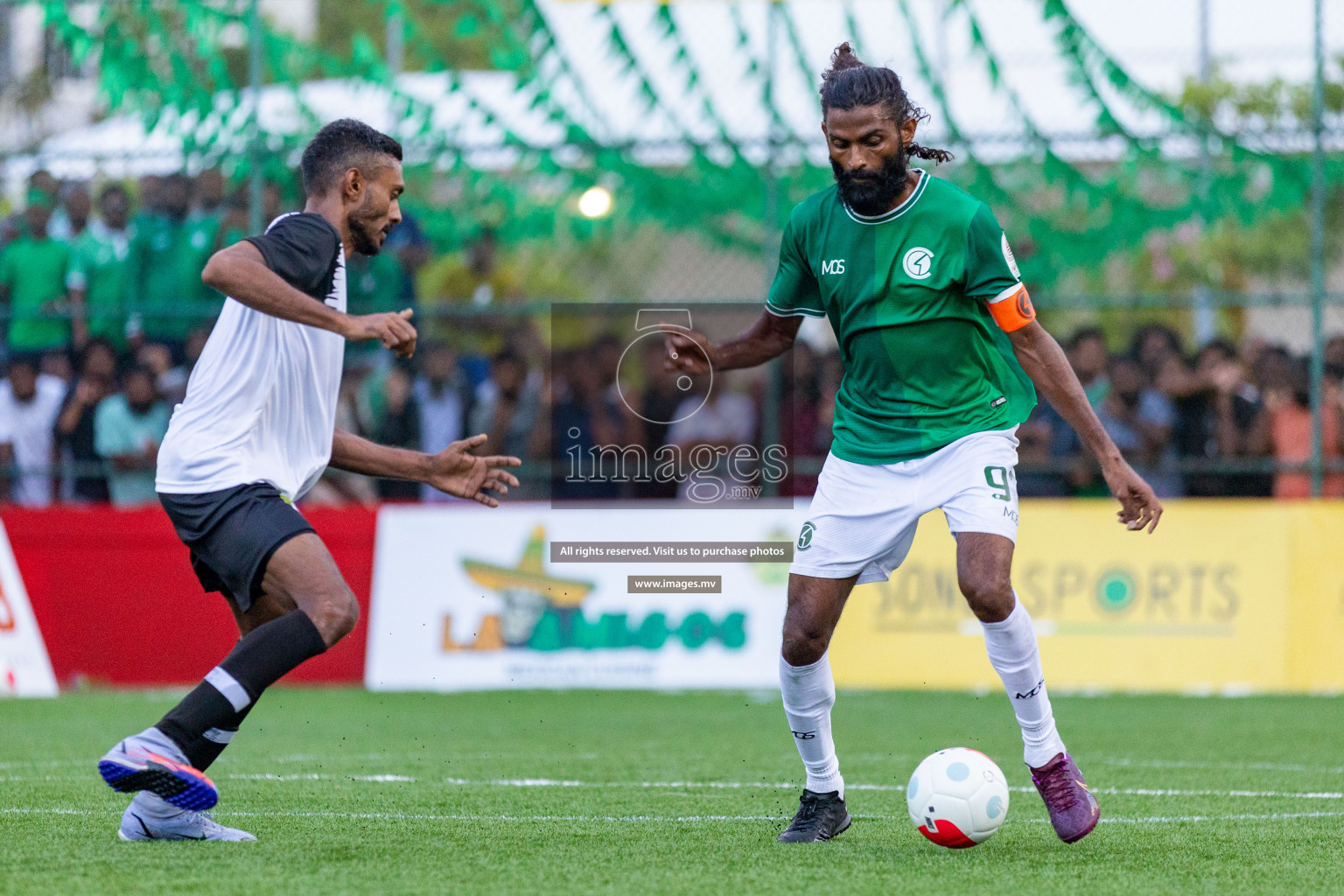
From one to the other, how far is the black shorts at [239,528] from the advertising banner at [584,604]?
5.88 meters

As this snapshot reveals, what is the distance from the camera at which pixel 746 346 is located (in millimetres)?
5812

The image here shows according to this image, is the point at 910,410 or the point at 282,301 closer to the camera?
the point at 282,301

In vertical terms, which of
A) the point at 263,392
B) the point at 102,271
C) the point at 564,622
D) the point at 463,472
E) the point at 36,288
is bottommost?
the point at 564,622

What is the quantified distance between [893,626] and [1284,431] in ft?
9.70

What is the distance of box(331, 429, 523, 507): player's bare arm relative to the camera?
17.4 feet

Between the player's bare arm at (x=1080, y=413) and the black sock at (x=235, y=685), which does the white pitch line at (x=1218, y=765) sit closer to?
the player's bare arm at (x=1080, y=413)

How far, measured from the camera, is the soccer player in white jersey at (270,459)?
15.9ft

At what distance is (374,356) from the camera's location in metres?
12.3

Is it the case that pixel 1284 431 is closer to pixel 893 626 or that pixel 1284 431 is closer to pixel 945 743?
pixel 893 626

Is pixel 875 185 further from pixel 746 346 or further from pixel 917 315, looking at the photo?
pixel 746 346

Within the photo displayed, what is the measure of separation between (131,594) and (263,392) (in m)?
6.85

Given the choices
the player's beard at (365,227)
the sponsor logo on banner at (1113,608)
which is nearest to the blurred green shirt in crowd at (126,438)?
the sponsor logo on banner at (1113,608)

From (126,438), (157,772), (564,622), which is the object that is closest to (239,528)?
(157,772)

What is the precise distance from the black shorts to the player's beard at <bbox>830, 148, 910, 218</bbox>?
6.38 ft
